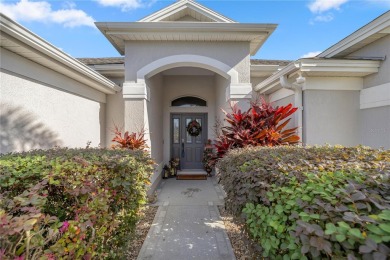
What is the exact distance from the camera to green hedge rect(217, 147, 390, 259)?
99cm

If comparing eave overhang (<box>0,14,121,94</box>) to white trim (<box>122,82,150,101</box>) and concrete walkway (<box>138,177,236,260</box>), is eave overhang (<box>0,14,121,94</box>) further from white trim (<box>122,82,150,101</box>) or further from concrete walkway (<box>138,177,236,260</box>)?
concrete walkway (<box>138,177,236,260</box>)

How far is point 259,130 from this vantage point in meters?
4.63

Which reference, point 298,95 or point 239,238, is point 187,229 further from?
point 298,95

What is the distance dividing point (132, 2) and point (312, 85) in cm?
531

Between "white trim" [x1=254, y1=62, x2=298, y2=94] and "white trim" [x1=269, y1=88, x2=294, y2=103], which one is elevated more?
"white trim" [x1=254, y1=62, x2=298, y2=94]

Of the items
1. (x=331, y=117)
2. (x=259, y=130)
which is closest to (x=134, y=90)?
(x=259, y=130)

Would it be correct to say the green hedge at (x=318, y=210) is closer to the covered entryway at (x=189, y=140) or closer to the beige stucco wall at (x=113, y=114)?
the beige stucco wall at (x=113, y=114)

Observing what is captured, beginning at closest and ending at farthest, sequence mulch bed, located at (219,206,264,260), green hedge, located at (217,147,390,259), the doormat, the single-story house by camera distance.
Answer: green hedge, located at (217,147,390,259) < mulch bed, located at (219,206,264,260) < the single-story house < the doormat

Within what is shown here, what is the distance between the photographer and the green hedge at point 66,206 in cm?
127

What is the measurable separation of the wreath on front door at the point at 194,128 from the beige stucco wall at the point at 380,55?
5.91 m

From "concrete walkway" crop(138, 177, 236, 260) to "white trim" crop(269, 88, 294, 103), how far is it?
340cm

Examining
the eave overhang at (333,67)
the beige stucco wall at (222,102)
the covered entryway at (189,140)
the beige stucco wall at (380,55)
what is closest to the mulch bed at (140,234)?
the beige stucco wall at (222,102)

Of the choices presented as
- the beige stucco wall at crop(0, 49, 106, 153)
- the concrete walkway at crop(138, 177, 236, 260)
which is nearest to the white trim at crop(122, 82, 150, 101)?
the beige stucco wall at crop(0, 49, 106, 153)

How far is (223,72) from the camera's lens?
6180 millimetres
